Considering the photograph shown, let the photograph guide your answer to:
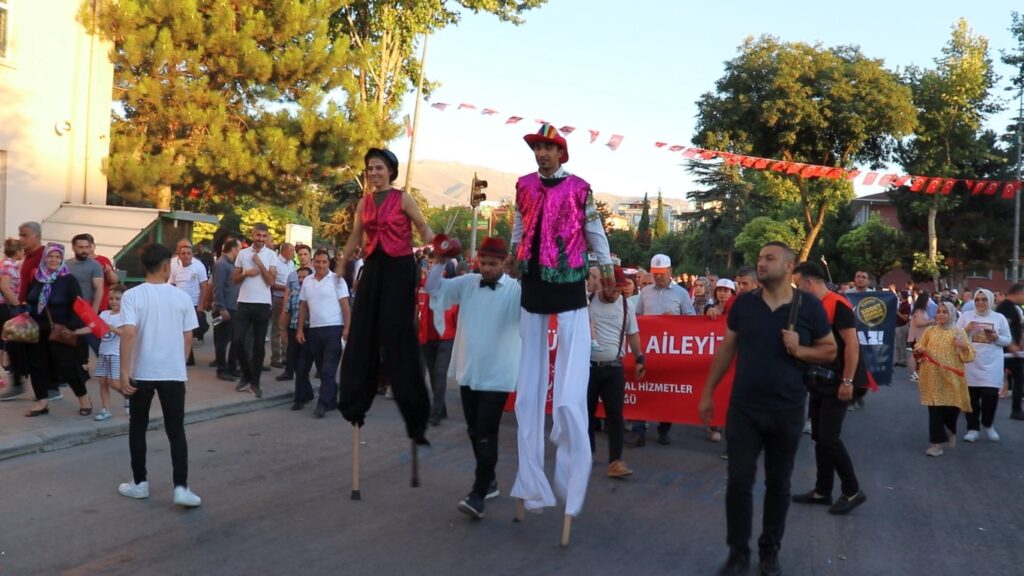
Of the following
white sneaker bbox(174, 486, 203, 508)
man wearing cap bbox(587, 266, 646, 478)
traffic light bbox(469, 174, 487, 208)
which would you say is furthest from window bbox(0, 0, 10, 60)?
man wearing cap bbox(587, 266, 646, 478)

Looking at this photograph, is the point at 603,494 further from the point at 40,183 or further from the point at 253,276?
the point at 40,183

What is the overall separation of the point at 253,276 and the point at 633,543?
742 cm

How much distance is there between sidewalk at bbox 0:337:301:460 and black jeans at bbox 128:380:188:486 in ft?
6.80

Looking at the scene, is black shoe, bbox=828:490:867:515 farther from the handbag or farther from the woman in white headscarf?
the handbag

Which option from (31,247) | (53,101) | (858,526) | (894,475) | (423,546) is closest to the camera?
(423,546)

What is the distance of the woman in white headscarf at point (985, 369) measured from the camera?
11.2 metres

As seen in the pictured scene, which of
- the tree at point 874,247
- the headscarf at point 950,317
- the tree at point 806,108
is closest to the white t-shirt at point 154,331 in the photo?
the headscarf at point 950,317

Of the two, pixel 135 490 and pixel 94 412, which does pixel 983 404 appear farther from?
pixel 94 412

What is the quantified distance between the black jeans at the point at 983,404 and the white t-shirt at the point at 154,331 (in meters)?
9.13

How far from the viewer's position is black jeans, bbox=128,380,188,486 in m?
6.70

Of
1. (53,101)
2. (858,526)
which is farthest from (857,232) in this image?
(858,526)

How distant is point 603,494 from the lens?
300 inches

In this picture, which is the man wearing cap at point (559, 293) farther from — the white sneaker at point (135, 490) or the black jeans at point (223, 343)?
the black jeans at point (223, 343)

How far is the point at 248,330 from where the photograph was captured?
12.3 meters
